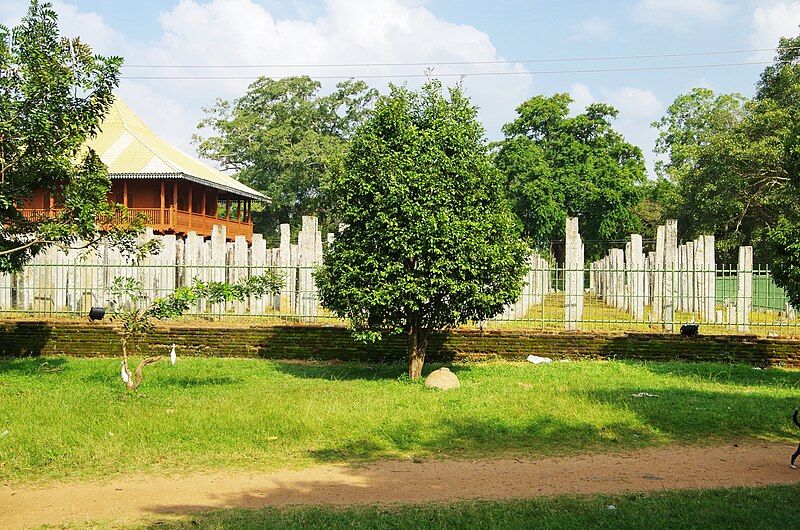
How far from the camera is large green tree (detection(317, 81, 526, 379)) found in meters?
12.0

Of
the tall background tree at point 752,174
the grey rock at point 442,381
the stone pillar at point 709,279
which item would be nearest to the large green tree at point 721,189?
the tall background tree at point 752,174

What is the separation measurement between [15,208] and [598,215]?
113ft

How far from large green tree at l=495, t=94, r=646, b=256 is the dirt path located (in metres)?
32.6

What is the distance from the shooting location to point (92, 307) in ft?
54.3

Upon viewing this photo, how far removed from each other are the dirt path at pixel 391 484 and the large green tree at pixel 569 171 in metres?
32.6

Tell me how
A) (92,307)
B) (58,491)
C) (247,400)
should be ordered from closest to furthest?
(58,491) → (247,400) → (92,307)

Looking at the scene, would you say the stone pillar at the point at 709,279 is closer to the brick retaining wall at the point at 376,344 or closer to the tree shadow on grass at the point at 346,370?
the brick retaining wall at the point at 376,344

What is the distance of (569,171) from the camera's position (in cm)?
4234

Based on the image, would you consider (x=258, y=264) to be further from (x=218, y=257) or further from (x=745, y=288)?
(x=745, y=288)

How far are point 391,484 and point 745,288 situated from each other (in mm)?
10531

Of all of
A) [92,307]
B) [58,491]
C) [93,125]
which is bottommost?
[58,491]

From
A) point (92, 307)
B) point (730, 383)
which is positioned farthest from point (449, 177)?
point (92, 307)

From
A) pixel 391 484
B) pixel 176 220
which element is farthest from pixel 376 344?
pixel 176 220

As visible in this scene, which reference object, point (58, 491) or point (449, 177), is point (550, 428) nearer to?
point (449, 177)
